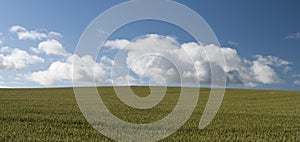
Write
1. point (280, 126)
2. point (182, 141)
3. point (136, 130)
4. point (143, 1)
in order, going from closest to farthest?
point (182, 141) → point (136, 130) → point (143, 1) → point (280, 126)

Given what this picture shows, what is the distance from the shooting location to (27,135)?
1493cm

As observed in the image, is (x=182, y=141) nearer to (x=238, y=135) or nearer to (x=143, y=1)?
(x=238, y=135)

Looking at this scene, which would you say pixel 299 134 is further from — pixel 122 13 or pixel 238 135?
pixel 122 13

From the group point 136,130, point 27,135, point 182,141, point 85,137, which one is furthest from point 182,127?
point 27,135

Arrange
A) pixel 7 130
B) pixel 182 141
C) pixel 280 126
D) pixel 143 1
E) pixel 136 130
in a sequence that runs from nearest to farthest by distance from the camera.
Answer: pixel 182 141 → pixel 7 130 → pixel 136 130 → pixel 143 1 → pixel 280 126

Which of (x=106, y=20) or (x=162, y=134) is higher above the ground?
(x=106, y=20)

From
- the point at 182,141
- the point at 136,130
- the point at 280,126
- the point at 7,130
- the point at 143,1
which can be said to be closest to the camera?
the point at 182,141

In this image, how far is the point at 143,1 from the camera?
62.0 feet

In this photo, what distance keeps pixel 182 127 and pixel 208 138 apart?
374 centimetres

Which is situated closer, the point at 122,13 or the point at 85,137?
the point at 85,137

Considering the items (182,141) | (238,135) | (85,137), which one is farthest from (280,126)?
(85,137)

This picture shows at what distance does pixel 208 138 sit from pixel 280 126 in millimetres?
7533

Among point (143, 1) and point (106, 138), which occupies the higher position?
point (143, 1)

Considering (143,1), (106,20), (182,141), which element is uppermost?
(143,1)
